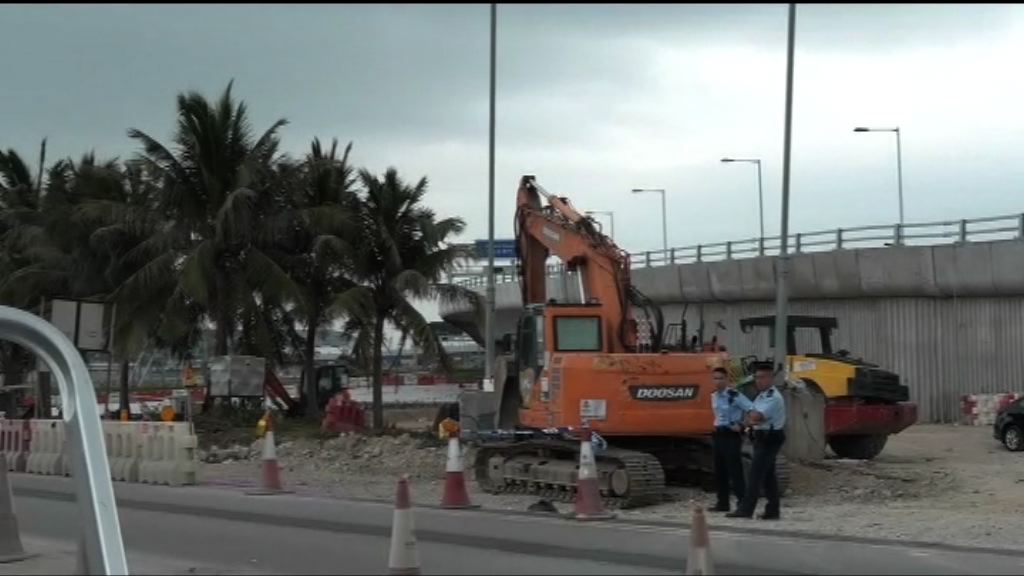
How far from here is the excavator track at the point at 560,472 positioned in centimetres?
1592

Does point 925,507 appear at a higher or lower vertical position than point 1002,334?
lower

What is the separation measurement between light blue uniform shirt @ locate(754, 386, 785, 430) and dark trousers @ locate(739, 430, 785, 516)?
0.08m

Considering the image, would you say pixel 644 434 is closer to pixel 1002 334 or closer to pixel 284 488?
pixel 284 488

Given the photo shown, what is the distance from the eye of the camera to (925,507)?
1595 cm

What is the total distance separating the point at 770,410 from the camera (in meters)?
14.1

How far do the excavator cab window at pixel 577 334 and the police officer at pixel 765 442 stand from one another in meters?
3.24

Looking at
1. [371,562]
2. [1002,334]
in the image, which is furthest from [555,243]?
[1002,334]

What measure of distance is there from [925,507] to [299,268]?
2188 centimetres

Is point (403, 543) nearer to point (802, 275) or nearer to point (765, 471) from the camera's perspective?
point (765, 471)

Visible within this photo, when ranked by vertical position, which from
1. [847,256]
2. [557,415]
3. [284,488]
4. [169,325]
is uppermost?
[847,256]

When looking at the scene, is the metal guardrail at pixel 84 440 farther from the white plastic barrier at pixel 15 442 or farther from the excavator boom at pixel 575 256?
the white plastic barrier at pixel 15 442

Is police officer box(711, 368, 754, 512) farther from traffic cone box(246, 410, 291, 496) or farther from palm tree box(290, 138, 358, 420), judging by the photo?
palm tree box(290, 138, 358, 420)

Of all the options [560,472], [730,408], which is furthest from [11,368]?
[730,408]

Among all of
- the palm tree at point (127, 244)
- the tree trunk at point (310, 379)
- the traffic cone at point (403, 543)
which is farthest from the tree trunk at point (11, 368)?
the traffic cone at point (403, 543)
